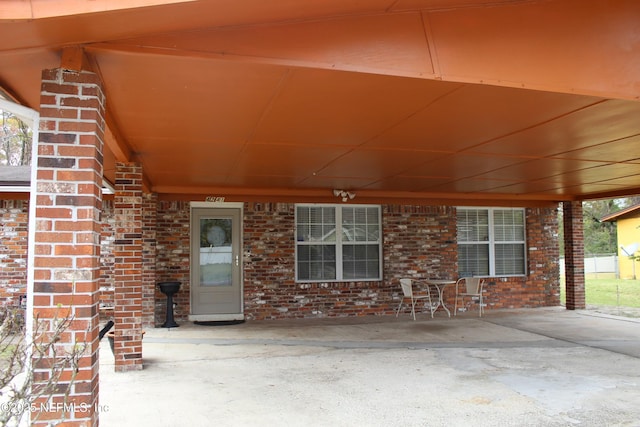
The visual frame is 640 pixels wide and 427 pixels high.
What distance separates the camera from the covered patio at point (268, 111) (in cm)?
280

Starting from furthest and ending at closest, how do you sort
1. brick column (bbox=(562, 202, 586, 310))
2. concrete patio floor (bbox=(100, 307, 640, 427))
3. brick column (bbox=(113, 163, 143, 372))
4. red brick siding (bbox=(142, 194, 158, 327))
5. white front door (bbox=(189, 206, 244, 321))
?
brick column (bbox=(562, 202, 586, 310)), white front door (bbox=(189, 206, 244, 321)), red brick siding (bbox=(142, 194, 158, 327)), brick column (bbox=(113, 163, 143, 372)), concrete patio floor (bbox=(100, 307, 640, 427))

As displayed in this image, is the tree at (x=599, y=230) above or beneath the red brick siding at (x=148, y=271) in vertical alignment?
above

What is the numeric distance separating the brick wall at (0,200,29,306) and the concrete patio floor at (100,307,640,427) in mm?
2805

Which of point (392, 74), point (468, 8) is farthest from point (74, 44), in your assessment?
point (468, 8)

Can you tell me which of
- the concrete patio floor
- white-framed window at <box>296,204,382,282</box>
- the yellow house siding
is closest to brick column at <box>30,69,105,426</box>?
the concrete patio floor

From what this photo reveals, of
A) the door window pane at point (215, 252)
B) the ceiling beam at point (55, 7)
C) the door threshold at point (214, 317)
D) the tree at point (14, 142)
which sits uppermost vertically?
the tree at point (14, 142)

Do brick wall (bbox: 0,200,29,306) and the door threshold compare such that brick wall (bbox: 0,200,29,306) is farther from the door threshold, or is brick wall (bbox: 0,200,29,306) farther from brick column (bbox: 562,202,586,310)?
brick column (bbox: 562,202,586,310)

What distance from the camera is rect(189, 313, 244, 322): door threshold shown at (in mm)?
10016

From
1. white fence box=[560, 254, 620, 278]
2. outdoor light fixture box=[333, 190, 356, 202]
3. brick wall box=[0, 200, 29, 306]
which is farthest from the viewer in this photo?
white fence box=[560, 254, 620, 278]

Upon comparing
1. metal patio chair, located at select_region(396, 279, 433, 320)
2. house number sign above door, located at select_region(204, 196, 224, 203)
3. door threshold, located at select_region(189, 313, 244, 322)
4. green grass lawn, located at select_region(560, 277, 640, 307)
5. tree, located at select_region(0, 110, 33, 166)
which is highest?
tree, located at select_region(0, 110, 33, 166)

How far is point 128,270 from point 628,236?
28442mm

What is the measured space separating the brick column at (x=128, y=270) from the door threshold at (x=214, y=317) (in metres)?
3.82

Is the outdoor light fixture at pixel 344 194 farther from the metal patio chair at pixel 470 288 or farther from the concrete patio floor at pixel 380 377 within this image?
the metal patio chair at pixel 470 288

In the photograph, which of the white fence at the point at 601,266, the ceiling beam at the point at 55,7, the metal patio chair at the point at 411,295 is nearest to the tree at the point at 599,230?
the white fence at the point at 601,266
